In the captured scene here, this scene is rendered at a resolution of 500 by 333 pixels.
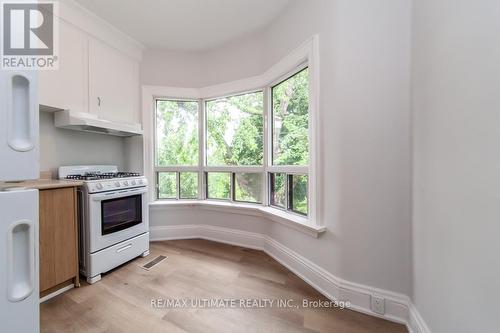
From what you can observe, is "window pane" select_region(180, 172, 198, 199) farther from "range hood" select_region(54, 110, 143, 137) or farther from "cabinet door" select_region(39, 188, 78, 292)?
"cabinet door" select_region(39, 188, 78, 292)

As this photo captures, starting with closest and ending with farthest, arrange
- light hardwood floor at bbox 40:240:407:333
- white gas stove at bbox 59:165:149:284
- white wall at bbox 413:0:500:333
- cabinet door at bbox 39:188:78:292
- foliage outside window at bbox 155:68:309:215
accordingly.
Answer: white wall at bbox 413:0:500:333 < light hardwood floor at bbox 40:240:407:333 < cabinet door at bbox 39:188:78:292 < white gas stove at bbox 59:165:149:284 < foliage outside window at bbox 155:68:309:215

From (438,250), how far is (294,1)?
2326 mm

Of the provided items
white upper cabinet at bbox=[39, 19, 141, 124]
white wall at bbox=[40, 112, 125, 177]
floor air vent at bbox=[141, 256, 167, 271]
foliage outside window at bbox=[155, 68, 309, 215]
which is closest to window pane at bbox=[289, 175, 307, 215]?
foliage outside window at bbox=[155, 68, 309, 215]

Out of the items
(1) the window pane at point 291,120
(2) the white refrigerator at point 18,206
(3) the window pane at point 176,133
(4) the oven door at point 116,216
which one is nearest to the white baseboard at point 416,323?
(1) the window pane at point 291,120

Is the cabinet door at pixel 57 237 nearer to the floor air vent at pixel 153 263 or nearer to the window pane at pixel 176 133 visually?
the floor air vent at pixel 153 263

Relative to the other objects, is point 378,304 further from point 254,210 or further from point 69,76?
point 69,76

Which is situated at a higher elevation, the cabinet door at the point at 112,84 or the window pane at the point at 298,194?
the cabinet door at the point at 112,84

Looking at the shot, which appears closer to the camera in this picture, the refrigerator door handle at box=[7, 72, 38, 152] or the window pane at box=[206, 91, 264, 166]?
the refrigerator door handle at box=[7, 72, 38, 152]

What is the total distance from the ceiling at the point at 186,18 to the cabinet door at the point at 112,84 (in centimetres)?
33

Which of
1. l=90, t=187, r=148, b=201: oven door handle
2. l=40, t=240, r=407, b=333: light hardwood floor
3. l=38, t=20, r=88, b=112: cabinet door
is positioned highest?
l=38, t=20, r=88, b=112: cabinet door

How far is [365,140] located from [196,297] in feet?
5.94

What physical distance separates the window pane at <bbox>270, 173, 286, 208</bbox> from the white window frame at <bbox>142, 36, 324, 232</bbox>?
0.06m

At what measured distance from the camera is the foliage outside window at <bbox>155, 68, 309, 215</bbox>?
7.04 feet

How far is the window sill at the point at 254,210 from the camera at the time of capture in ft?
5.98
